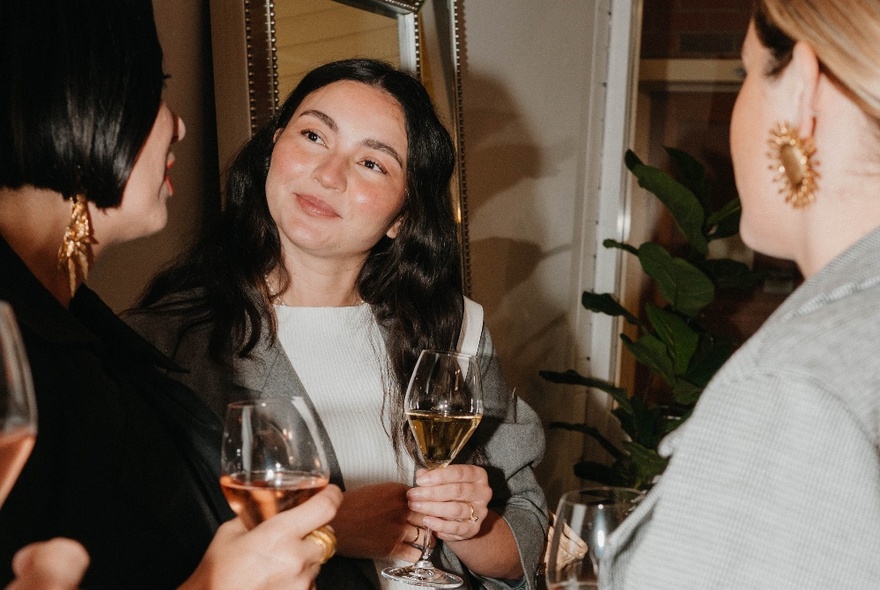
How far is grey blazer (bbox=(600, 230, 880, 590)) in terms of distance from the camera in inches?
28.6

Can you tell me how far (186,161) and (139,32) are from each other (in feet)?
3.41

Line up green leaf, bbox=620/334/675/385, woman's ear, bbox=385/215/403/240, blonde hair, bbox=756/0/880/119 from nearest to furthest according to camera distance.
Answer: blonde hair, bbox=756/0/880/119
woman's ear, bbox=385/215/403/240
green leaf, bbox=620/334/675/385

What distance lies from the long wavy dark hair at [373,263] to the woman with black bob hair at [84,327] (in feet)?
1.99

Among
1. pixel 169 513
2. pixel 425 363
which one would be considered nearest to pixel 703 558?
pixel 169 513

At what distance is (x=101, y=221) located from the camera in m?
1.09

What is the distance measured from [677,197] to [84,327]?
8.40 feet

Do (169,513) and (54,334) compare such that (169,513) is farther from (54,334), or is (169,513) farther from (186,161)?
(186,161)

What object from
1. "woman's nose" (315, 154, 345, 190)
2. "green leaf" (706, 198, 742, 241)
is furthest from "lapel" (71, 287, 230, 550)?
"green leaf" (706, 198, 742, 241)

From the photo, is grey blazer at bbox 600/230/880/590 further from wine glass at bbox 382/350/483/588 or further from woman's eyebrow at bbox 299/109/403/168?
woman's eyebrow at bbox 299/109/403/168

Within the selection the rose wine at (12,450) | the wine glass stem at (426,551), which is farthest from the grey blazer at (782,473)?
the wine glass stem at (426,551)

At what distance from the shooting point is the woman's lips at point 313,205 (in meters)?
1.71

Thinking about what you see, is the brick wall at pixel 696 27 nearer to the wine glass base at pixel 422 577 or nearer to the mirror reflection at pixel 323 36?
the mirror reflection at pixel 323 36

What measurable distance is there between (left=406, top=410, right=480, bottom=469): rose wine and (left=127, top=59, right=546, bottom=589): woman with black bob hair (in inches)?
3.5

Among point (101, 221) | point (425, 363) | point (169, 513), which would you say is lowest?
point (169, 513)
